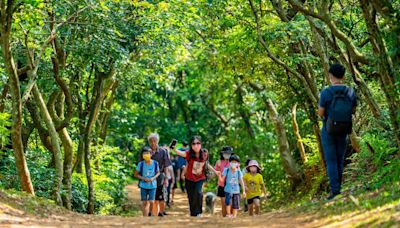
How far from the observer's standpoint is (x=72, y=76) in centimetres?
1942

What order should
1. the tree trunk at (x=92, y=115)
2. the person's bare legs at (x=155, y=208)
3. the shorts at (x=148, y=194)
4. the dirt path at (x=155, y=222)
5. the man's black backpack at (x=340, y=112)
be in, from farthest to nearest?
the tree trunk at (x=92, y=115)
the person's bare legs at (x=155, y=208)
the shorts at (x=148, y=194)
the man's black backpack at (x=340, y=112)
the dirt path at (x=155, y=222)

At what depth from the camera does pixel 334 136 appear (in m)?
11.1

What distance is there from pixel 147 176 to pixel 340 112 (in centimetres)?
551

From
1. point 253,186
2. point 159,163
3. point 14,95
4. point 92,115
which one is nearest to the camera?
point 14,95

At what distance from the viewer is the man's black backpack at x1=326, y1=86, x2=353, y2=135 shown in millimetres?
10844

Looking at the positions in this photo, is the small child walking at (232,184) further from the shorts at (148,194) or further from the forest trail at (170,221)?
the forest trail at (170,221)

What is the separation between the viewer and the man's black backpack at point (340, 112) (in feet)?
35.6

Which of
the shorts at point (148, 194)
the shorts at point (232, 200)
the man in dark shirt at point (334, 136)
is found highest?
the man in dark shirt at point (334, 136)

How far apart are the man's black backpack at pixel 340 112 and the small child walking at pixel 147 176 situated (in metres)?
5.29

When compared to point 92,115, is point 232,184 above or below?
below

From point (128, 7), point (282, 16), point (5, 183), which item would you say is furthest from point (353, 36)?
point (5, 183)

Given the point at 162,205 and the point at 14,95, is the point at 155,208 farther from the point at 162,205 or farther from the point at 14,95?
the point at 14,95

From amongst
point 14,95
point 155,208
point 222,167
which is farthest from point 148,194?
point 14,95

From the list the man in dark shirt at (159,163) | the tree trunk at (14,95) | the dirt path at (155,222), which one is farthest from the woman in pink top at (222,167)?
the tree trunk at (14,95)
